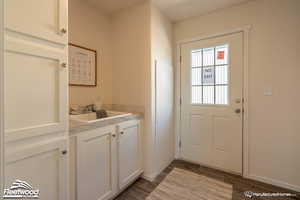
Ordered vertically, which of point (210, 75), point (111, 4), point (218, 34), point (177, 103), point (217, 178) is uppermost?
point (111, 4)

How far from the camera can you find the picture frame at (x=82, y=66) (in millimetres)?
1955

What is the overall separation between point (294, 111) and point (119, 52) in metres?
2.43

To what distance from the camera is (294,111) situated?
6.16ft

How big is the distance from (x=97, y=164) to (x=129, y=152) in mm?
488

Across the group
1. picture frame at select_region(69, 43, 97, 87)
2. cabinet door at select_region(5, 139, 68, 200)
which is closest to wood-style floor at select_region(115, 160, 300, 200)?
cabinet door at select_region(5, 139, 68, 200)

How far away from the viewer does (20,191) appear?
3.06ft

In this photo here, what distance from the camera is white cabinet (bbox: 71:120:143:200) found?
53.7 inches

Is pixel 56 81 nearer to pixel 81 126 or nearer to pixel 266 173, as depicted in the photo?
pixel 81 126

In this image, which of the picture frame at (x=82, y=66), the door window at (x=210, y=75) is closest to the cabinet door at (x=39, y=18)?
the picture frame at (x=82, y=66)

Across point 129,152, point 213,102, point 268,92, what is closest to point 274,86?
point 268,92

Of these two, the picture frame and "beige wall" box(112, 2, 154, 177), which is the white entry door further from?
the picture frame

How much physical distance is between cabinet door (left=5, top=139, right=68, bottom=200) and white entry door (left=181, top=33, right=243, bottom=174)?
199 cm

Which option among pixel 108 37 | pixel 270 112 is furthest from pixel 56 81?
pixel 270 112

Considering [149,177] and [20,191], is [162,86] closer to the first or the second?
[149,177]
